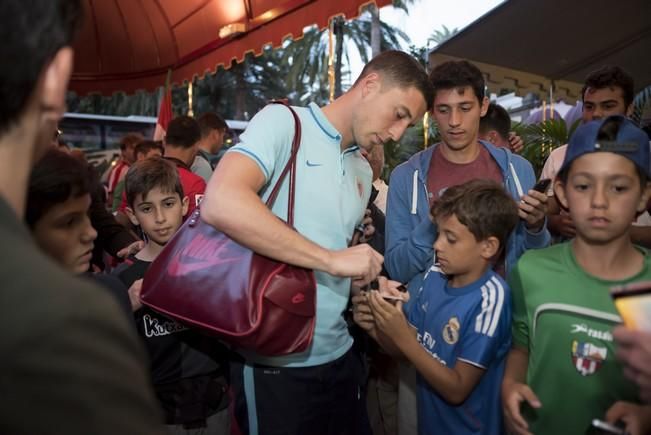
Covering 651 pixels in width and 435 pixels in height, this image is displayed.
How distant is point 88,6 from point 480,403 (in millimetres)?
5973

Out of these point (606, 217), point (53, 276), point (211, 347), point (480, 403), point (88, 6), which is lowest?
point (480, 403)

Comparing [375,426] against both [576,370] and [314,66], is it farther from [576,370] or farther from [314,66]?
[314,66]

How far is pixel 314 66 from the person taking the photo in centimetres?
2997

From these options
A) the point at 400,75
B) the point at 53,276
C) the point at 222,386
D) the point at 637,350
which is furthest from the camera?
the point at 222,386

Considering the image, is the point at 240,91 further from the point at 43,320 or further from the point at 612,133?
the point at 43,320

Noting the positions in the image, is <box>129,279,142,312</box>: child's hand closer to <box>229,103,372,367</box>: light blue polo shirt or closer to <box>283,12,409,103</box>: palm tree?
<box>229,103,372,367</box>: light blue polo shirt

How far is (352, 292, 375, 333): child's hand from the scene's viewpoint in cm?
225

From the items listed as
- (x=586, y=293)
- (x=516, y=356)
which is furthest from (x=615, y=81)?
(x=516, y=356)

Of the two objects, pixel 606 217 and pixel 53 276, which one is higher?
pixel 53 276

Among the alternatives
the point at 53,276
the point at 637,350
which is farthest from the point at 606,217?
the point at 53,276

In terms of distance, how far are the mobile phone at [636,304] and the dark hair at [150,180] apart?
2352mm

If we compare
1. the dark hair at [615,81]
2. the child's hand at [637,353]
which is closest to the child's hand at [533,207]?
the child's hand at [637,353]

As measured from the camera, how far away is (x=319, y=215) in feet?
6.40

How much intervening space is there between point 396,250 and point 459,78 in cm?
105
